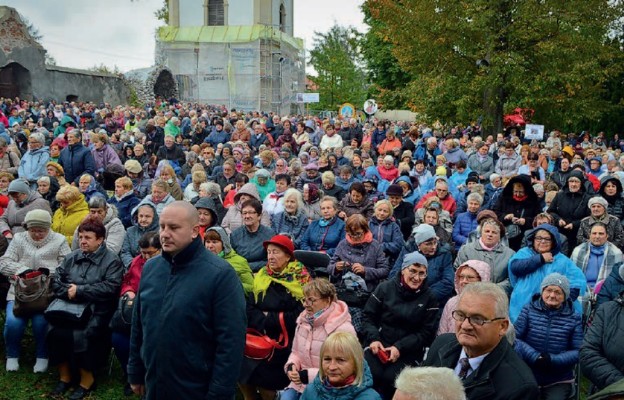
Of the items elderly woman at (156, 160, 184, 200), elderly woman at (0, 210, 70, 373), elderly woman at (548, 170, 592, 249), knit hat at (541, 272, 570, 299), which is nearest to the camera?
knit hat at (541, 272, 570, 299)

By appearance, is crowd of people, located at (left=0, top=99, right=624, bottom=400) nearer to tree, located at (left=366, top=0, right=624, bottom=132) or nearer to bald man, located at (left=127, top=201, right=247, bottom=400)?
bald man, located at (left=127, top=201, right=247, bottom=400)

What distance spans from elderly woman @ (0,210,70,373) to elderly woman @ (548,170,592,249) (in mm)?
6541

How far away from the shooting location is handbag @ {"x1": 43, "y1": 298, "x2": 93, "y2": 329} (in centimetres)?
584

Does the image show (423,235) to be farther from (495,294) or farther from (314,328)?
(495,294)

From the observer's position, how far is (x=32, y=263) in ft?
20.7

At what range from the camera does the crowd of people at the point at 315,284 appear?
11.9ft

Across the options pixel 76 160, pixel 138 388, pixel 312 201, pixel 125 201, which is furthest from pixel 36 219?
pixel 76 160

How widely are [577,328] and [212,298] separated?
305 cm

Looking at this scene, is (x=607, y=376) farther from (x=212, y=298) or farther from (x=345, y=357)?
(x=212, y=298)

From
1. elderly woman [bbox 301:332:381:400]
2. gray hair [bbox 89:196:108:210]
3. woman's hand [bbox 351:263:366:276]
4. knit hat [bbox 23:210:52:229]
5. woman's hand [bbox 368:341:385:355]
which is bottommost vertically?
woman's hand [bbox 368:341:385:355]

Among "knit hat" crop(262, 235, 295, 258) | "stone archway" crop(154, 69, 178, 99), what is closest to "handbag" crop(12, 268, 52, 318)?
"knit hat" crop(262, 235, 295, 258)

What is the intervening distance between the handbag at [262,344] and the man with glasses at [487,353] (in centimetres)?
233

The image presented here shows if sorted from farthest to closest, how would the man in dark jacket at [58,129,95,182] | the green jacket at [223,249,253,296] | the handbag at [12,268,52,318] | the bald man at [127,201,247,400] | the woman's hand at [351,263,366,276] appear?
the man in dark jacket at [58,129,95,182] < the woman's hand at [351,263,366,276] < the handbag at [12,268,52,318] < the green jacket at [223,249,253,296] < the bald man at [127,201,247,400]

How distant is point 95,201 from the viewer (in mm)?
6977
